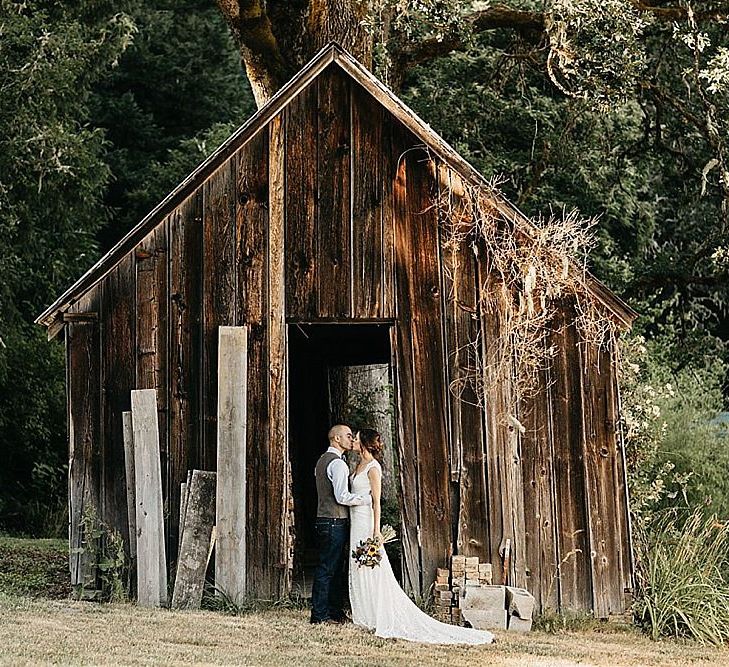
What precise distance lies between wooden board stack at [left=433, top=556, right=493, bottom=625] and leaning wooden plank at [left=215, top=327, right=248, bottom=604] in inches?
66.1

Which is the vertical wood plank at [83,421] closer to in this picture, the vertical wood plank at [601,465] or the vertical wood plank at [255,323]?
the vertical wood plank at [255,323]

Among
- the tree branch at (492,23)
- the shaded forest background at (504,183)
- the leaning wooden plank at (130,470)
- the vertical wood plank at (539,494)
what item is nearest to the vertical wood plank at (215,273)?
the leaning wooden plank at (130,470)

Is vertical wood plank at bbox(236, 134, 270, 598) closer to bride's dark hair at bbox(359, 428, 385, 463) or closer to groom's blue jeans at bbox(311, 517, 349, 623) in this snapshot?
groom's blue jeans at bbox(311, 517, 349, 623)

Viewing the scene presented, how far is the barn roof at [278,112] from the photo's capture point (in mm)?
10328

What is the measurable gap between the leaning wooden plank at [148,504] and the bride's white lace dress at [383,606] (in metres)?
1.72

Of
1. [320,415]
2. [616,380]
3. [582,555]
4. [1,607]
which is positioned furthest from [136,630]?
[320,415]

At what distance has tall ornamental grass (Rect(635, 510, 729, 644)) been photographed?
10.4 metres

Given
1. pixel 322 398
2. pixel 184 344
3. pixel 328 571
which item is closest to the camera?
pixel 328 571

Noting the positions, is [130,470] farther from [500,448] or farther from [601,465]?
[601,465]

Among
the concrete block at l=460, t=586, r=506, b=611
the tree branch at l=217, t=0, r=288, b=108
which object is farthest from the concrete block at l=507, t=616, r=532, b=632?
the tree branch at l=217, t=0, r=288, b=108

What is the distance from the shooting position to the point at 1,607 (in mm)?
10336

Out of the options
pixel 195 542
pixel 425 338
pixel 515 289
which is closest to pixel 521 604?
pixel 425 338

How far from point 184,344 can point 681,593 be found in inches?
195

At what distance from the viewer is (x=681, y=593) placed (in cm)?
1064
